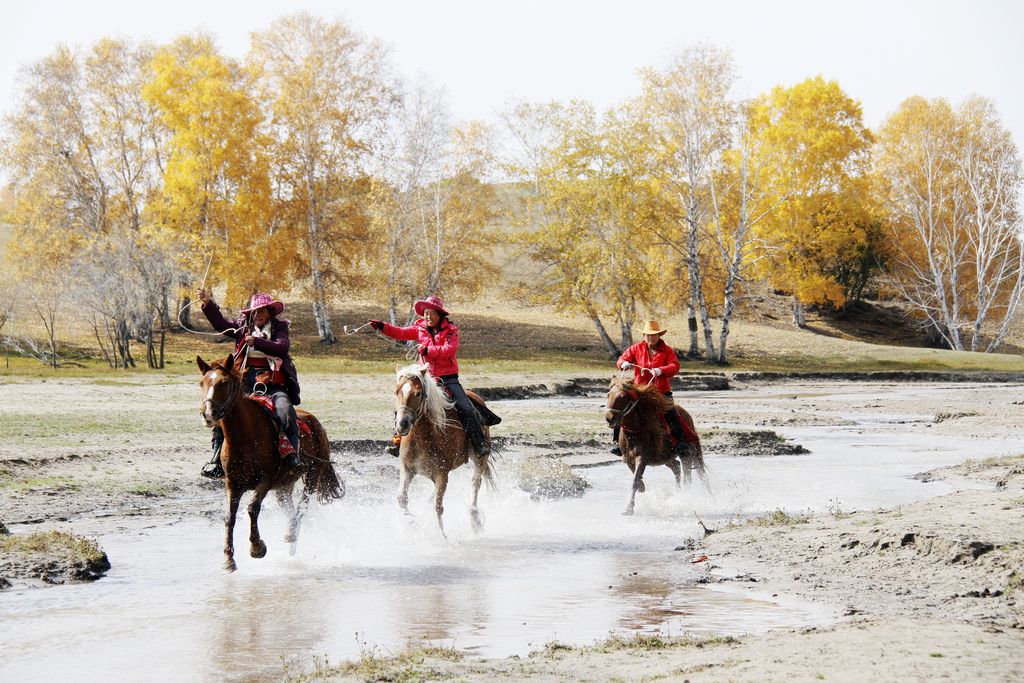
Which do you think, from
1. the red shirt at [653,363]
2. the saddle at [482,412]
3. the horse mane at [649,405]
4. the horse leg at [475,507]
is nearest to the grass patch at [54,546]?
the horse leg at [475,507]

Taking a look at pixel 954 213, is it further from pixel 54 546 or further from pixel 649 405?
pixel 54 546

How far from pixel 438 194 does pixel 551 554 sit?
3708cm

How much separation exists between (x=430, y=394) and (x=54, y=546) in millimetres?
3814

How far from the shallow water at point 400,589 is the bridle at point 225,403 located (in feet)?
4.85

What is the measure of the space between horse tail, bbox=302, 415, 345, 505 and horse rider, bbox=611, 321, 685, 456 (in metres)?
3.74

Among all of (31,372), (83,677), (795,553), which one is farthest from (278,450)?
(31,372)

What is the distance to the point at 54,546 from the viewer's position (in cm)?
984

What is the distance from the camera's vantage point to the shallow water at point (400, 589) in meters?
7.42

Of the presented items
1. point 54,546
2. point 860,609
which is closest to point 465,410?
point 54,546

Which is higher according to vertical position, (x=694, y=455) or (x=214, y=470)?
(x=214, y=470)

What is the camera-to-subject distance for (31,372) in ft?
111

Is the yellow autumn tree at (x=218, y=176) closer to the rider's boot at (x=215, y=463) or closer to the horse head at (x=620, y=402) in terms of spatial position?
the horse head at (x=620, y=402)

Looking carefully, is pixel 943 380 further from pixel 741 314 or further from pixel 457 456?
pixel 457 456

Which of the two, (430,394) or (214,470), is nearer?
(214,470)
